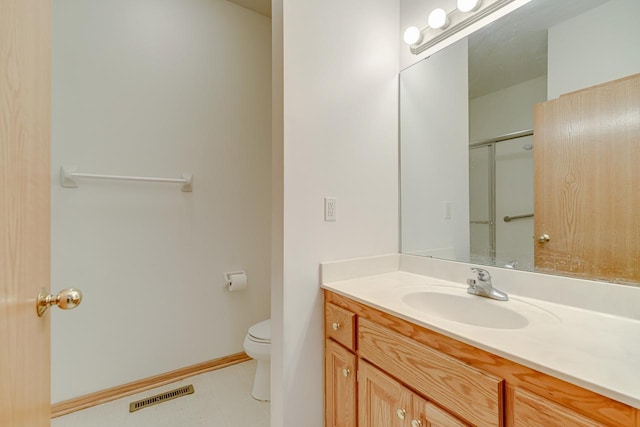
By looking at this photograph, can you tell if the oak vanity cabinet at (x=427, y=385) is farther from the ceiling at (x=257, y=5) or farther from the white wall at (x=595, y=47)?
the ceiling at (x=257, y=5)

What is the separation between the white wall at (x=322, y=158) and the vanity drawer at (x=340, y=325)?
0.18ft

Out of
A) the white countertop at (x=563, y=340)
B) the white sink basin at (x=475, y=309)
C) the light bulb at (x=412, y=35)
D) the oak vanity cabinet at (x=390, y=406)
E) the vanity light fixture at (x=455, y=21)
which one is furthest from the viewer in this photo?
the light bulb at (x=412, y=35)

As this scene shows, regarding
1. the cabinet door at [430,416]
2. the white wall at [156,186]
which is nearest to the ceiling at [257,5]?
the white wall at [156,186]

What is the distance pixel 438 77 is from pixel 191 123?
62.7 inches

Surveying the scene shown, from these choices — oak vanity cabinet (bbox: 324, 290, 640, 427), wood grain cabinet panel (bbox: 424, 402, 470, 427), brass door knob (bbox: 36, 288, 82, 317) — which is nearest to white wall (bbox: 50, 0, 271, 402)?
oak vanity cabinet (bbox: 324, 290, 640, 427)

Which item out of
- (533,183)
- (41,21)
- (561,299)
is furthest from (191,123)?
(561,299)

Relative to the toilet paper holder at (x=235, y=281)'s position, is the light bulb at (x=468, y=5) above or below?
above

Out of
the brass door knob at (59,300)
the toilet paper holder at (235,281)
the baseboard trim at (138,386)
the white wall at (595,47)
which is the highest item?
the white wall at (595,47)

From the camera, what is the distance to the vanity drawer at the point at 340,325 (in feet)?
3.63

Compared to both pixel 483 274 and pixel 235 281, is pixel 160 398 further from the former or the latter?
pixel 483 274

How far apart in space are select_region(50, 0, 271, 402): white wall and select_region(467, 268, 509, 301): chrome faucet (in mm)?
1547

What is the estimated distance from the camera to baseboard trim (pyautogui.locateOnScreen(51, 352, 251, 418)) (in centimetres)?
157

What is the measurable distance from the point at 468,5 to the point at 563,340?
4.35 feet

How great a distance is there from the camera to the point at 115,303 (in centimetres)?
172
